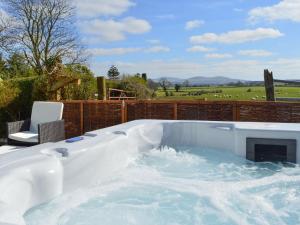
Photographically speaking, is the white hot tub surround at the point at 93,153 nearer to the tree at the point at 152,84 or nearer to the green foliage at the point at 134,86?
the green foliage at the point at 134,86

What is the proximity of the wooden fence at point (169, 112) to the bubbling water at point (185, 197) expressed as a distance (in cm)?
158

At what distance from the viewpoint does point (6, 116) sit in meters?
6.88

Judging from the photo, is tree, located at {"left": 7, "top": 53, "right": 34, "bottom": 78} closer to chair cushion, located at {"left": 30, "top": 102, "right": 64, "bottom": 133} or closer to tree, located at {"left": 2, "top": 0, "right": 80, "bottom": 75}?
tree, located at {"left": 2, "top": 0, "right": 80, "bottom": 75}

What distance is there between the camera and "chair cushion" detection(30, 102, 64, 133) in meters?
5.89

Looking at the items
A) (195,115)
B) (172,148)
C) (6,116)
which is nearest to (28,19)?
(6,116)

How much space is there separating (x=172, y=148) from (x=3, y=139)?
133 inches

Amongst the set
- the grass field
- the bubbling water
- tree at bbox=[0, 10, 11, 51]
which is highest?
tree at bbox=[0, 10, 11, 51]

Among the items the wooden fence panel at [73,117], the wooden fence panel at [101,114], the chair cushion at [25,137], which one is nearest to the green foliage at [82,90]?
the wooden fence panel at [73,117]

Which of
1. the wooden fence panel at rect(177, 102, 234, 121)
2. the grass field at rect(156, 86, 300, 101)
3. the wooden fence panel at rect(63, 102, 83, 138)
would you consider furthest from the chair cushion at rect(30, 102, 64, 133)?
the grass field at rect(156, 86, 300, 101)

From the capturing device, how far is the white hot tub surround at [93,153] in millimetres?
2639

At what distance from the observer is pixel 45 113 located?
594 centimetres

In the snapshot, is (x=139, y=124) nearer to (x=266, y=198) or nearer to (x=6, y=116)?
(x=266, y=198)

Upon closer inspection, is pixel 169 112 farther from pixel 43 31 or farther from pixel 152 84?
pixel 152 84

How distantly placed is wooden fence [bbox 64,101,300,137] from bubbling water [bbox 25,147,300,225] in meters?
1.58
